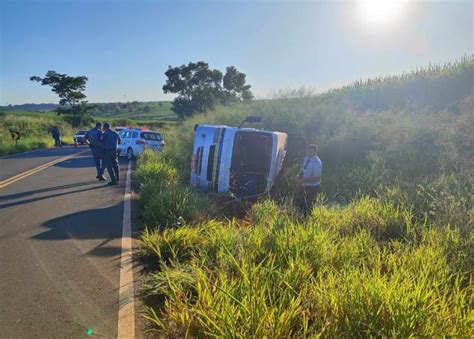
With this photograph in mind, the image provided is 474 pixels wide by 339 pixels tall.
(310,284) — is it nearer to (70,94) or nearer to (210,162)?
(210,162)

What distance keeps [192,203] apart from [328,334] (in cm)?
453

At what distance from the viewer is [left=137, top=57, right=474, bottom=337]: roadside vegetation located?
9.11ft

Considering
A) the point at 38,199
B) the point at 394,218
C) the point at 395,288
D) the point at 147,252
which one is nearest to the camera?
the point at 395,288

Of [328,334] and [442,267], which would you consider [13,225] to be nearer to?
[328,334]

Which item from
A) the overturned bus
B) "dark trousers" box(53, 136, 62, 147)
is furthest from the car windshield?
"dark trousers" box(53, 136, 62, 147)

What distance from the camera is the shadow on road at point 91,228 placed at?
537 cm

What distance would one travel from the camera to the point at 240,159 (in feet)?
27.3

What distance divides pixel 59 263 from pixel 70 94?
51.4 metres

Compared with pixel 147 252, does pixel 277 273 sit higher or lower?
higher

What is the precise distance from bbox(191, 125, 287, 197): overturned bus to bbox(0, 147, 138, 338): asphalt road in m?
2.36

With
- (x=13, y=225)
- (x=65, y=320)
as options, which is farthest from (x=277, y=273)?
(x=13, y=225)

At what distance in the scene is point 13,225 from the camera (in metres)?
6.36

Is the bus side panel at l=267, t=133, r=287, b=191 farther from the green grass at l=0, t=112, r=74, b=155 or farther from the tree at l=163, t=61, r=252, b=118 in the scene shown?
the tree at l=163, t=61, r=252, b=118

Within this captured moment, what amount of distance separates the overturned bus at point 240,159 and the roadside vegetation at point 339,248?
0.62 m
